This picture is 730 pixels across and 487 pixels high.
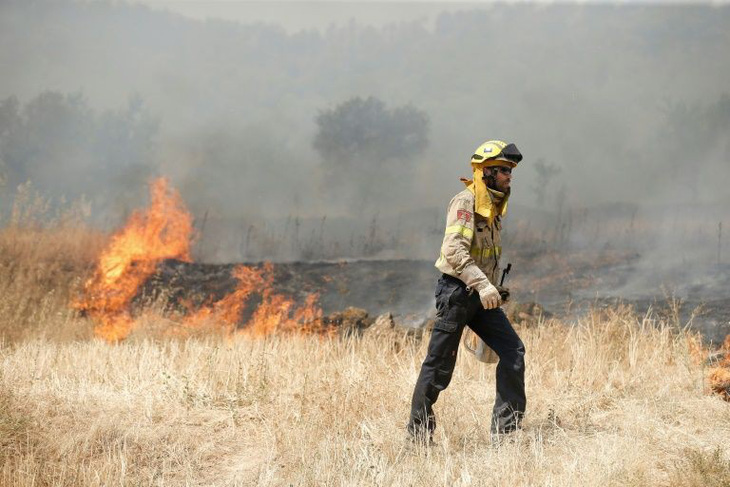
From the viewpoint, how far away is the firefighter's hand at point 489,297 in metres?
4.11

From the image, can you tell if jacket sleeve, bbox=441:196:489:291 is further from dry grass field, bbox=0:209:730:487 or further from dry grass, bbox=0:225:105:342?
dry grass, bbox=0:225:105:342

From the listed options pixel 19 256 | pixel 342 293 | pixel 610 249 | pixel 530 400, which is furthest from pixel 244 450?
pixel 610 249

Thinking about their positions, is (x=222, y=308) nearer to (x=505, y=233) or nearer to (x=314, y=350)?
(x=314, y=350)

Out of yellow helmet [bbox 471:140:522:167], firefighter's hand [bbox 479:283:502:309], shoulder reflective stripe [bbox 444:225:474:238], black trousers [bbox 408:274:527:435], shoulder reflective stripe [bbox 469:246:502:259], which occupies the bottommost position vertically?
black trousers [bbox 408:274:527:435]

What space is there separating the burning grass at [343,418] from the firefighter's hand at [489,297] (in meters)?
0.88

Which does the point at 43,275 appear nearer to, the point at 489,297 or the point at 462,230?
the point at 462,230

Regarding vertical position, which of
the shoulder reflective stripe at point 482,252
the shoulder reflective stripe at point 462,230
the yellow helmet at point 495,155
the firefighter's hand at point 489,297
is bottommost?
the firefighter's hand at point 489,297

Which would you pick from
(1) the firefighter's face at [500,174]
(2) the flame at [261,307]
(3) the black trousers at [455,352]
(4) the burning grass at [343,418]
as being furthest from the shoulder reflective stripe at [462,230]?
(2) the flame at [261,307]

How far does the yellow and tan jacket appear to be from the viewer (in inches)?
Answer: 166

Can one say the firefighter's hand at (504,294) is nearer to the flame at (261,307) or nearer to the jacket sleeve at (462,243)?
the jacket sleeve at (462,243)

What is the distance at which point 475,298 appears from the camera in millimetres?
4395

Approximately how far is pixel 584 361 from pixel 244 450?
11.7 feet

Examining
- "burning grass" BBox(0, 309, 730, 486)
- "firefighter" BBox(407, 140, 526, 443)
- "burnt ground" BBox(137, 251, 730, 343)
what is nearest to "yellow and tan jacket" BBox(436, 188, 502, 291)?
"firefighter" BBox(407, 140, 526, 443)

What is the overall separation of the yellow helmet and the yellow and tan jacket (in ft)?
0.77
